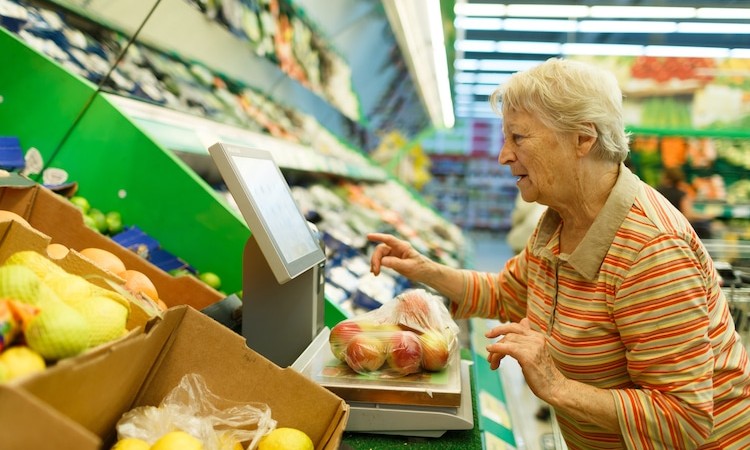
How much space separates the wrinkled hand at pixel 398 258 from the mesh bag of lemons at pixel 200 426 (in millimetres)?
938

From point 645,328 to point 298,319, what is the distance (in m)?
0.83

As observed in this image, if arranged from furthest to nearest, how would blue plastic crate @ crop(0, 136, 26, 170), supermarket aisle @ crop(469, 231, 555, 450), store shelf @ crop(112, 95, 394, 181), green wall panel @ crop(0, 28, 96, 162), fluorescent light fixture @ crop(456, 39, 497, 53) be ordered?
fluorescent light fixture @ crop(456, 39, 497, 53) < supermarket aisle @ crop(469, 231, 555, 450) < store shelf @ crop(112, 95, 394, 181) < green wall panel @ crop(0, 28, 96, 162) < blue plastic crate @ crop(0, 136, 26, 170)

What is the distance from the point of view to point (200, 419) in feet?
3.71

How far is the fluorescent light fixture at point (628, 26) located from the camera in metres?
7.41

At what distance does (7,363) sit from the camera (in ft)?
2.56

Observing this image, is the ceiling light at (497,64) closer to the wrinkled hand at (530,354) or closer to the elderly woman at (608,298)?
the elderly woman at (608,298)

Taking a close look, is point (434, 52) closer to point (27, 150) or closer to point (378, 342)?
point (27, 150)

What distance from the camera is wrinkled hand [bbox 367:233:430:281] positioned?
211cm

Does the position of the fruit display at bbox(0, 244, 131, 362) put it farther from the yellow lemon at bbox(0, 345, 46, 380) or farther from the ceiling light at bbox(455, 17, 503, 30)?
the ceiling light at bbox(455, 17, 503, 30)

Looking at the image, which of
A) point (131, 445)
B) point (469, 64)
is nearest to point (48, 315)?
point (131, 445)

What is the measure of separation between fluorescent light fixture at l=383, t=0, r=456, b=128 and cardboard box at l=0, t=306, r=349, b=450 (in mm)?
3669

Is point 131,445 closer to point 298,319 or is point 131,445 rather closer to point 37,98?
point 298,319

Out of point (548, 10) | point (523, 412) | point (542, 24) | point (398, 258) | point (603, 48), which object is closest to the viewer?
point (398, 258)

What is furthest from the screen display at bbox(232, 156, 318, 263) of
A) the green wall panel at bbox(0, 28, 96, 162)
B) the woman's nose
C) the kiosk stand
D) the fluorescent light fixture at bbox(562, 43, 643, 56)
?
the fluorescent light fixture at bbox(562, 43, 643, 56)
